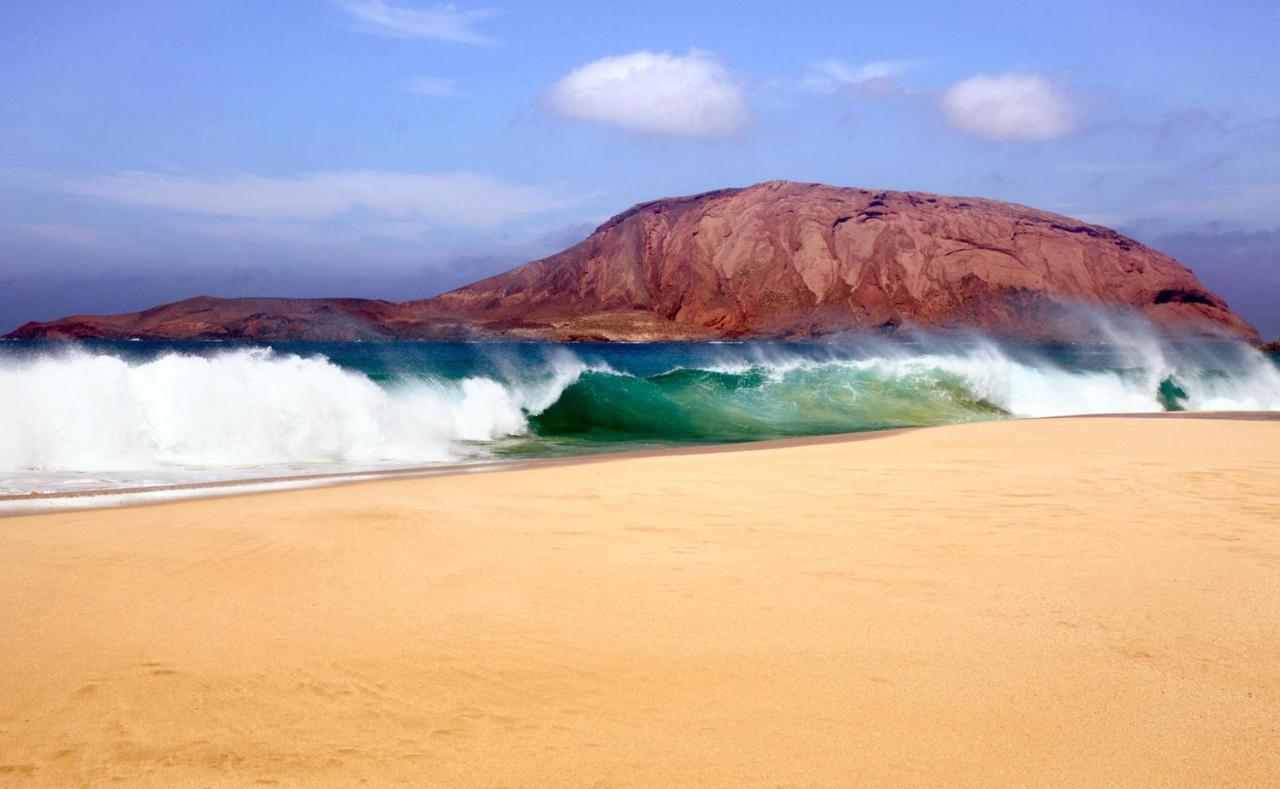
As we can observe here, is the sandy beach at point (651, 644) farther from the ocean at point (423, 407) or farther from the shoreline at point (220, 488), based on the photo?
the ocean at point (423, 407)

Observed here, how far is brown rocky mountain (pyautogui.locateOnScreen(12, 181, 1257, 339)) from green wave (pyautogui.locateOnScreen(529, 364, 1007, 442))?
4484 inches

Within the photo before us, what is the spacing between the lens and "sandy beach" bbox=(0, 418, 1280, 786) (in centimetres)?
293

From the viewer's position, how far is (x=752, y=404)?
89.1 ft

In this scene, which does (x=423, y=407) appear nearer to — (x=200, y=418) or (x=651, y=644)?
(x=200, y=418)

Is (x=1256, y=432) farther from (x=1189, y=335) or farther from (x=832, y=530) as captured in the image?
(x=1189, y=335)

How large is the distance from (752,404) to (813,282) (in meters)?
131

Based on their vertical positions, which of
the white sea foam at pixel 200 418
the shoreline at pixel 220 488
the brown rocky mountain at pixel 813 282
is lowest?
the shoreline at pixel 220 488

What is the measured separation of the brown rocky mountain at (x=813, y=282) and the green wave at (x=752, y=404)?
11391 cm

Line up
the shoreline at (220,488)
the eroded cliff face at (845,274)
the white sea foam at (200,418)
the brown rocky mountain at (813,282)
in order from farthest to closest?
the eroded cliff face at (845,274)
the brown rocky mountain at (813,282)
the white sea foam at (200,418)
the shoreline at (220,488)

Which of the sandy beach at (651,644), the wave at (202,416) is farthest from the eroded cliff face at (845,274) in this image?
the sandy beach at (651,644)

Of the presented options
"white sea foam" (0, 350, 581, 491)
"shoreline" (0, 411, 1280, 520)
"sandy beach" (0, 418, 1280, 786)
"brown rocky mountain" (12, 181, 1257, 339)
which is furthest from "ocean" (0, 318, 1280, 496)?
"brown rocky mountain" (12, 181, 1257, 339)

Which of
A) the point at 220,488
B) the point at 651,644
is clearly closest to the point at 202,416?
the point at 220,488

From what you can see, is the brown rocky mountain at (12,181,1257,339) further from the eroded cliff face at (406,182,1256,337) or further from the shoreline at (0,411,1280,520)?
the shoreline at (0,411,1280,520)

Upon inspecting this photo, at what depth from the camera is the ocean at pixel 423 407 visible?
504 inches
